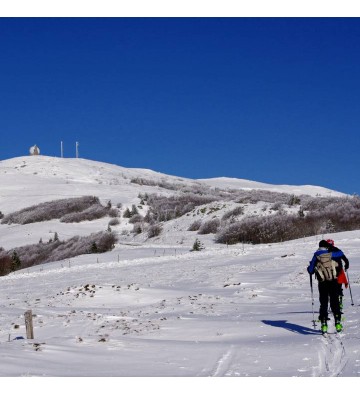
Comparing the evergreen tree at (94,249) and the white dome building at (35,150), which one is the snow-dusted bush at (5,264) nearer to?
the evergreen tree at (94,249)

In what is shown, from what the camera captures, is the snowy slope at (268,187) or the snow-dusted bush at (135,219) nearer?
the snow-dusted bush at (135,219)

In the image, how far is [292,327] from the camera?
13797mm

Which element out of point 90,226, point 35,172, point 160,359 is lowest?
point 160,359

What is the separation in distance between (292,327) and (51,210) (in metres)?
46.9

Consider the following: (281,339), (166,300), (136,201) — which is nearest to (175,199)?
(136,201)

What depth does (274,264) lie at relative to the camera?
26.9 meters

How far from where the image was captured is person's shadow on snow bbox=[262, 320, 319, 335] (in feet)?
42.7

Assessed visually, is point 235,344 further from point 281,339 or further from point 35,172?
point 35,172

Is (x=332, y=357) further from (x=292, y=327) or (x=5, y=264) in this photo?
(x=5, y=264)

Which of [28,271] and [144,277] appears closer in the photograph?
[144,277]

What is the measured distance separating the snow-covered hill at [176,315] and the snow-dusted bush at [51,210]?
1730 centimetres

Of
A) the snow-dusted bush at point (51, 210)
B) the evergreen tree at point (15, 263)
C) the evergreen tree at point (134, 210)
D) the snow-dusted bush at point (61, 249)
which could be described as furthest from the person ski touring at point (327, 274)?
the snow-dusted bush at point (51, 210)

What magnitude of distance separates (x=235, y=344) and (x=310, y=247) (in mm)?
19841

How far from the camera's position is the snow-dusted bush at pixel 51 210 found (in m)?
56.7
